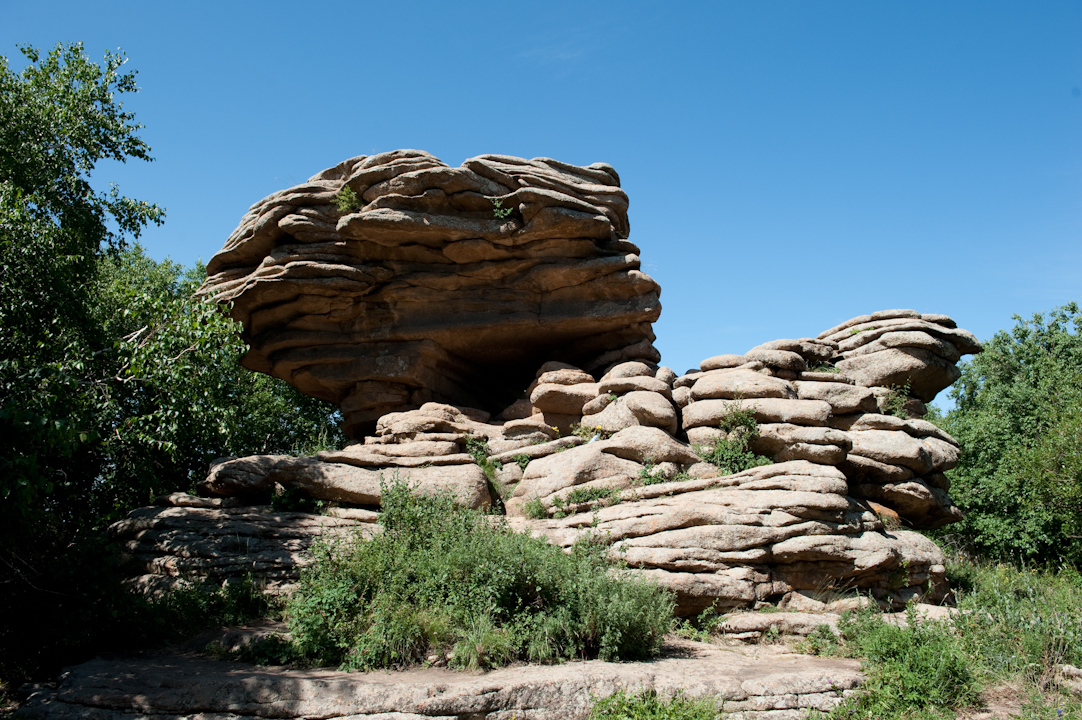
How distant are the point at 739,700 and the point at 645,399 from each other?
7.99m

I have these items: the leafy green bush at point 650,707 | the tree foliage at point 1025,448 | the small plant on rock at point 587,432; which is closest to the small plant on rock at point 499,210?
the small plant on rock at point 587,432

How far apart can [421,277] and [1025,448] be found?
1926 cm

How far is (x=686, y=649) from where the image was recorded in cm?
1012

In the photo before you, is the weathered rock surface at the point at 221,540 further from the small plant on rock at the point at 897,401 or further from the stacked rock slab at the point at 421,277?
the small plant on rock at the point at 897,401

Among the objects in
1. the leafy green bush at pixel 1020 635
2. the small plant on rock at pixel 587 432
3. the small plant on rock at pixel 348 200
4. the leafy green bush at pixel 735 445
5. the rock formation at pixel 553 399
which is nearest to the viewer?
the leafy green bush at pixel 1020 635

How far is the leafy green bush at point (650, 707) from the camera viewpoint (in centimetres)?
768

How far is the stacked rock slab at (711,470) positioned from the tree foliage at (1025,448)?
410cm

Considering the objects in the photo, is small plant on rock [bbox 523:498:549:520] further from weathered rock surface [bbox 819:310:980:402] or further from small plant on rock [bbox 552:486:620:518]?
weathered rock surface [bbox 819:310:980:402]

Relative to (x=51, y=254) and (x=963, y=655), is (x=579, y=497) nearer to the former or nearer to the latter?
(x=963, y=655)

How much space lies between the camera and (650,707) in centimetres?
783

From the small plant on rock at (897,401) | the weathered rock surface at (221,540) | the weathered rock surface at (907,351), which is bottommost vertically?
the weathered rock surface at (221,540)

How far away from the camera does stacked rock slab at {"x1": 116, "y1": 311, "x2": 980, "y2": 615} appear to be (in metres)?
11.8

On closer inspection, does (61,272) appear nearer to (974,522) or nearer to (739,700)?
(739,700)

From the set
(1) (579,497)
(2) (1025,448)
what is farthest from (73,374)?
(2) (1025,448)
